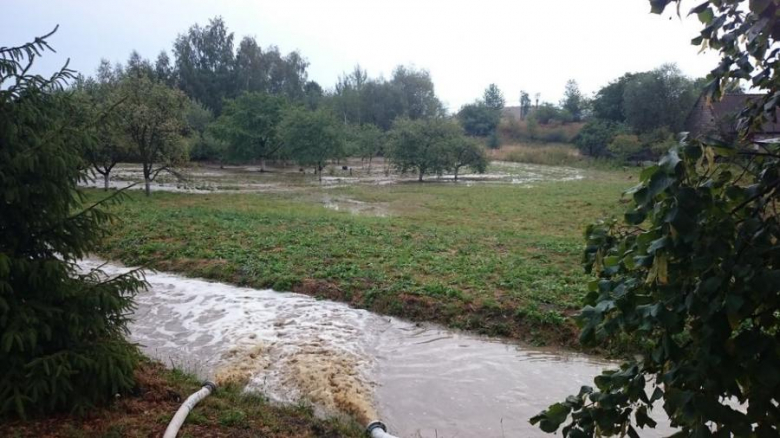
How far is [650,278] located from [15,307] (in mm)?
4365

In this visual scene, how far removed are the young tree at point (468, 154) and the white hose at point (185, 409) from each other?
31020 mm

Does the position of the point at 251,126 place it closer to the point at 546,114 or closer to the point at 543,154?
the point at 543,154

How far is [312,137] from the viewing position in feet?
117

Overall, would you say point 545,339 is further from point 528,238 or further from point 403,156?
point 403,156

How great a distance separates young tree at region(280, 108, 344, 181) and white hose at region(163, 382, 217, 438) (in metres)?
30.3

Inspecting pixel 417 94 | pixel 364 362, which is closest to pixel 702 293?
pixel 364 362

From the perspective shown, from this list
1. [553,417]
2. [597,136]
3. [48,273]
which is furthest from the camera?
[597,136]

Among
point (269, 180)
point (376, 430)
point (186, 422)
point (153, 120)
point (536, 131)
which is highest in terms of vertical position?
point (536, 131)

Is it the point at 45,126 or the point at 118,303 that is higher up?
the point at 45,126

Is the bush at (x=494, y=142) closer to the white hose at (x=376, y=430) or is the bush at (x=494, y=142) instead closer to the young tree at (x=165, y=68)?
the young tree at (x=165, y=68)

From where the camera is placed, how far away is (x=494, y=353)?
715cm

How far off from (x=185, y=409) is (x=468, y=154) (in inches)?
1289

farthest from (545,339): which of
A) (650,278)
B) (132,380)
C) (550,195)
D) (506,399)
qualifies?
(550,195)

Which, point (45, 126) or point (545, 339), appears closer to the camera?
point (45, 126)
